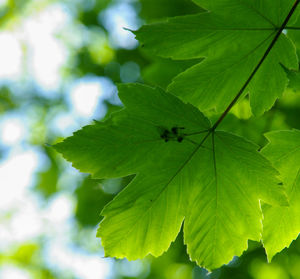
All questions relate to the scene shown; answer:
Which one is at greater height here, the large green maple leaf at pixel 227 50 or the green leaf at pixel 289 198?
the large green maple leaf at pixel 227 50

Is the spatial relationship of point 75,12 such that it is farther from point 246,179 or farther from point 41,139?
point 246,179

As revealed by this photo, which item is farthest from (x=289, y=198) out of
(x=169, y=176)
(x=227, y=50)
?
(x=227, y=50)

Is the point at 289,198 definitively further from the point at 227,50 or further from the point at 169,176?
the point at 227,50

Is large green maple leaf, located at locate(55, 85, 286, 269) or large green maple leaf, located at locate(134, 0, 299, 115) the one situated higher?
large green maple leaf, located at locate(134, 0, 299, 115)
